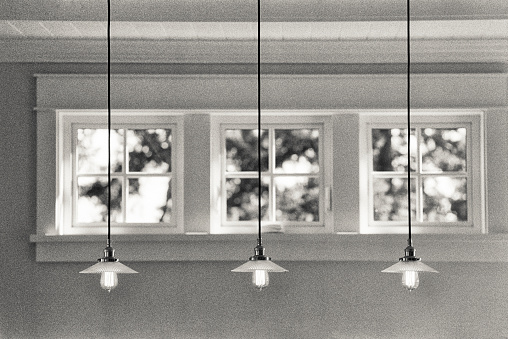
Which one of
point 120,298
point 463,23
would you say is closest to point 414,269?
point 463,23

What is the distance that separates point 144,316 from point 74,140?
1.11 metres

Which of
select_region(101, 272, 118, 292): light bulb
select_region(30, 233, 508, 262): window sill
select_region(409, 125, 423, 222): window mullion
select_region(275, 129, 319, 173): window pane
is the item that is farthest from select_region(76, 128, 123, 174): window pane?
select_region(409, 125, 423, 222): window mullion

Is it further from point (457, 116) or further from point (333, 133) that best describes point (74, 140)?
point (457, 116)

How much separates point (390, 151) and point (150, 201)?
1436 mm

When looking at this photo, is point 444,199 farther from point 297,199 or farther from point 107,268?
point 107,268

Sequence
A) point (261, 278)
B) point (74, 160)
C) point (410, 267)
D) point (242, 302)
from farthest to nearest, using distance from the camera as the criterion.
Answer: point (74, 160)
point (242, 302)
point (261, 278)
point (410, 267)

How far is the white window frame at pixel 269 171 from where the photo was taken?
4.93 m

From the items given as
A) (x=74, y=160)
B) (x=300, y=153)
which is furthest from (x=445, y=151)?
(x=74, y=160)

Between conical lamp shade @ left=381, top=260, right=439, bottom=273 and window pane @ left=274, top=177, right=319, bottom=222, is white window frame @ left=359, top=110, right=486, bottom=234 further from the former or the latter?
conical lamp shade @ left=381, top=260, right=439, bottom=273

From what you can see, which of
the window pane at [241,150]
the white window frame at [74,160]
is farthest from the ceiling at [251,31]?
the window pane at [241,150]

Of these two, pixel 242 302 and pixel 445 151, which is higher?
pixel 445 151

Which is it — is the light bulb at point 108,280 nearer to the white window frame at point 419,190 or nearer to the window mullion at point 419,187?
the white window frame at point 419,190

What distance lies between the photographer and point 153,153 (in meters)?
4.99

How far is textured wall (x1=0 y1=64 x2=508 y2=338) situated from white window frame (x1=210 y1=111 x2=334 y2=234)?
234 millimetres
